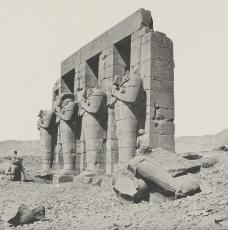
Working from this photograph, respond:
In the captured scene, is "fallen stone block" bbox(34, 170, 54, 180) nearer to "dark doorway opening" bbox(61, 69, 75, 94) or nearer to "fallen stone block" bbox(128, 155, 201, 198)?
"dark doorway opening" bbox(61, 69, 75, 94)

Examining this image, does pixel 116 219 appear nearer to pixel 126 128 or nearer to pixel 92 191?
pixel 92 191

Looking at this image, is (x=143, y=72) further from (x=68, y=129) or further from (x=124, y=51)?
(x=68, y=129)

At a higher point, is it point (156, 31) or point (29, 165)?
point (156, 31)

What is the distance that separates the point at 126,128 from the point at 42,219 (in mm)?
3989

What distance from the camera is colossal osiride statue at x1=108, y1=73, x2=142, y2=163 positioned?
9.69 metres

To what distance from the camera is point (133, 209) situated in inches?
239

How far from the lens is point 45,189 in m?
9.80

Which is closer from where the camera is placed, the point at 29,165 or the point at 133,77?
the point at 133,77

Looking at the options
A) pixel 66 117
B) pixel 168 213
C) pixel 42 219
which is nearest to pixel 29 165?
pixel 66 117

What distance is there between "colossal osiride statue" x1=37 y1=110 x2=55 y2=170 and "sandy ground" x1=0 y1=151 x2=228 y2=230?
651 centimetres

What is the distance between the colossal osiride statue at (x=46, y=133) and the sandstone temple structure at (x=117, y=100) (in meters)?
0.04

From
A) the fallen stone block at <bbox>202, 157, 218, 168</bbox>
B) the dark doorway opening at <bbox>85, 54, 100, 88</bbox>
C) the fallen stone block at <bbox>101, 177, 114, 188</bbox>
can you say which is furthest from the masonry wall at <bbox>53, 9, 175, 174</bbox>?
the fallen stone block at <bbox>202, 157, 218, 168</bbox>

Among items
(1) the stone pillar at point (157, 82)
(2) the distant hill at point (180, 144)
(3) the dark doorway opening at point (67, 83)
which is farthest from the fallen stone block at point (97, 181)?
(2) the distant hill at point (180, 144)

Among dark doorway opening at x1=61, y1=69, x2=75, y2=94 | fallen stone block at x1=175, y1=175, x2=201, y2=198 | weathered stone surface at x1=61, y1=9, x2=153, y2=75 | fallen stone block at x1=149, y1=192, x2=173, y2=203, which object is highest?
weathered stone surface at x1=61, y1=9, x2=153, y2=75
